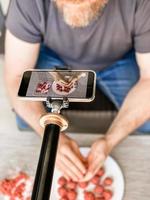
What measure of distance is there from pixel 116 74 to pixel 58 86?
0.65 meters

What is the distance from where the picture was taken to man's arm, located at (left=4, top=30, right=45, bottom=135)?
1.00m

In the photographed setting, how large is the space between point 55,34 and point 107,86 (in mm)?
254

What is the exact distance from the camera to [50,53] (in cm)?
122

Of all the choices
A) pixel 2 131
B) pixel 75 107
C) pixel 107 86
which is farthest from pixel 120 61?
pixel 2 131

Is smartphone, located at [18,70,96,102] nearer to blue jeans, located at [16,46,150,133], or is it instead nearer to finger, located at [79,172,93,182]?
finger, located at [79,172,93,182]

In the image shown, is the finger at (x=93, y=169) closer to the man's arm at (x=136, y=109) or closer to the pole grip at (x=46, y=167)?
the man's arm at (x=136, y=109)

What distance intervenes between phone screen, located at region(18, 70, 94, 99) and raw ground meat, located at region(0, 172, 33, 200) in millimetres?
318

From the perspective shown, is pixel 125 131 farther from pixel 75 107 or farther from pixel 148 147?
pixel 75 107

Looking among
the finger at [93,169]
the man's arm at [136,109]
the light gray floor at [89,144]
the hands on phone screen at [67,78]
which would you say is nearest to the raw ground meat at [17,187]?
the light gray floor at [89,144]

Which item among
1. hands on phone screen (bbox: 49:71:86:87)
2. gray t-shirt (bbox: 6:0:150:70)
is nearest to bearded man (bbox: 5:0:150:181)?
gray t-shirt (bbox: 6:0:150:70)

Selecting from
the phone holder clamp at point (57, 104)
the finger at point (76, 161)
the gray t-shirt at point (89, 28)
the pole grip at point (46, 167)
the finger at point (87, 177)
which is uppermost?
the gray t-shirt at point (89, 28)

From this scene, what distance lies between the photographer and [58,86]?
0.57m

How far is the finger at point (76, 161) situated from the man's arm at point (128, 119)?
0.05 feet

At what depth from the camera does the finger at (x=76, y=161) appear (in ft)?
2.81
